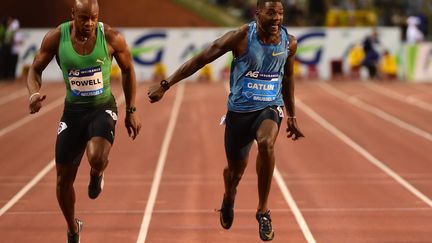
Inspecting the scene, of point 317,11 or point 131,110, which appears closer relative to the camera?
point 131,110

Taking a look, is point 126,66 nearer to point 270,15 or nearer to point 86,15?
point 86,15

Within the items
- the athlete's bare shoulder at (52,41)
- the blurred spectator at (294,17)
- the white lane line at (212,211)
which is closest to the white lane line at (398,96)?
the blurred spectator at (294,17)

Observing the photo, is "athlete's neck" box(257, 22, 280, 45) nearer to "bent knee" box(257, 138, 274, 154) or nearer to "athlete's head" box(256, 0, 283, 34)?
"athlete's head" box(256, 0, 283, 34)

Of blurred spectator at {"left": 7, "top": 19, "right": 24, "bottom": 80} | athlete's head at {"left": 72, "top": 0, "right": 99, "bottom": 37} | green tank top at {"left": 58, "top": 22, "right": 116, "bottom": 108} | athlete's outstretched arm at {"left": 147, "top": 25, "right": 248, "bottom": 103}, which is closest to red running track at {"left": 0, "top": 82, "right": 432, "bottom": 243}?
green tank top at {"left": 58, "top": 22, "right": 116, "bottom": 108}

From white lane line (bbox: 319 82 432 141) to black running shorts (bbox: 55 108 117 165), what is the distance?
36.3ft

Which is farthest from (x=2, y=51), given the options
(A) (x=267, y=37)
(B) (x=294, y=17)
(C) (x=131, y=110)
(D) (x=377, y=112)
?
(A) (x=267, y=37)

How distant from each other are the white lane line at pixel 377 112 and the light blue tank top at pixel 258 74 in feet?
34.6

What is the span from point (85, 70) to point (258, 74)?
4.19 ft

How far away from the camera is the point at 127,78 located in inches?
364

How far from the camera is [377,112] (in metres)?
23.9

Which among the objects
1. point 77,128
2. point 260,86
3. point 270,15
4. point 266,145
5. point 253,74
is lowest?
point 266,145

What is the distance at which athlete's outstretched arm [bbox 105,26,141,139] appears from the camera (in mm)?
9016

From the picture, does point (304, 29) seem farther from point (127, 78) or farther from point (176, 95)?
point (127, 78)

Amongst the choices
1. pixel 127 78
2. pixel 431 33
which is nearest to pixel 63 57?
pixel 127 78
